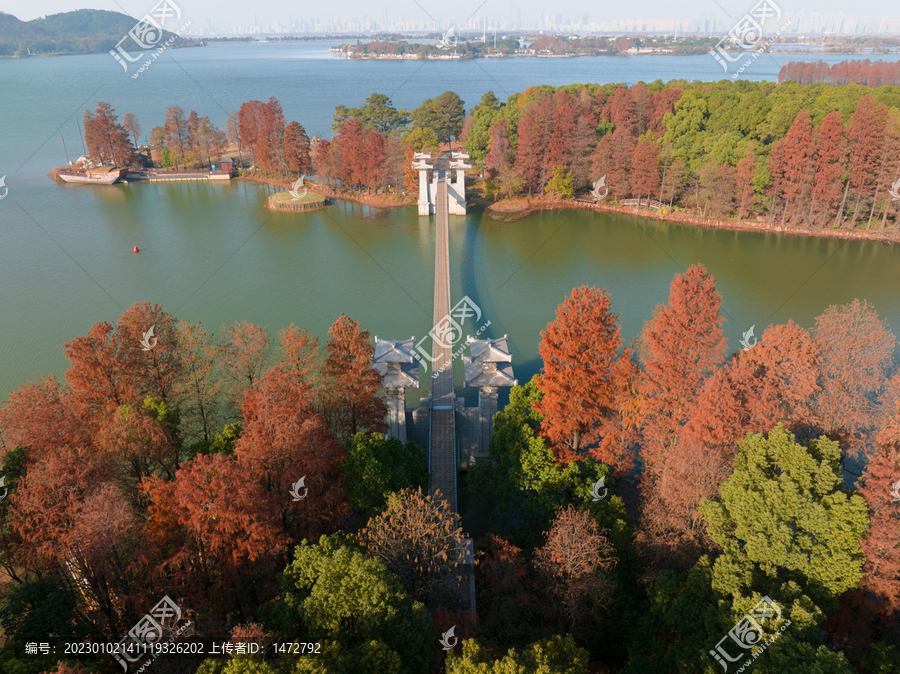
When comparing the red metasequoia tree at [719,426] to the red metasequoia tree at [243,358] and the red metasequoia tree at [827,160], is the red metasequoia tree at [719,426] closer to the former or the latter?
the red metasequoia tree at [243,358]

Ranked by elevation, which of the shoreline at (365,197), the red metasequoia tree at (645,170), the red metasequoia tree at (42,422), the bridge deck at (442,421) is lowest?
the bridge deck at (442,421)

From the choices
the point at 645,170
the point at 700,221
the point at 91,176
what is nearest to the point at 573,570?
the point at 700,221

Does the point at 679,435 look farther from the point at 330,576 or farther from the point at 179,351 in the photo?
the point at 179,351

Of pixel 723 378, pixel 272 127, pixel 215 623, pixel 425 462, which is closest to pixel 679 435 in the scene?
pixel 723 378

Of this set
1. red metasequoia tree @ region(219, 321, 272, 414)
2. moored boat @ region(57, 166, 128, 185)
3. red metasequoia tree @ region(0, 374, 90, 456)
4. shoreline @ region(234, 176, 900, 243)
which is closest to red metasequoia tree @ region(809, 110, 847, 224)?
shoreline @ region(234, 176, 900, 243)

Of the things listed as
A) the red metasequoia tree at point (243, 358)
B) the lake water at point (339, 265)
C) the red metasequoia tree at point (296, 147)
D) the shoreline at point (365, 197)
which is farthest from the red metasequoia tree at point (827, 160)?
the red metasequoia tree at point (296, 147)

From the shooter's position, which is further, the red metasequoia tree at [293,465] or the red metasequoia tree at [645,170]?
the red metasequoia tree at [645,170]

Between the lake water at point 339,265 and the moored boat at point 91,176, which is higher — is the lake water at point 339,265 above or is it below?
below
